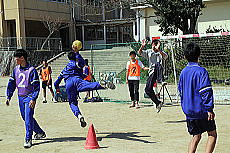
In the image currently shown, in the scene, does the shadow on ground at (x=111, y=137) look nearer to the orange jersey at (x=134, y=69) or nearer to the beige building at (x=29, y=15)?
the orange jersey at (x=134, y=69)

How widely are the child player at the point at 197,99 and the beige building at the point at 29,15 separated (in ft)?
86.2

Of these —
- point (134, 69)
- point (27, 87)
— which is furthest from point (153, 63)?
point (27, 87)

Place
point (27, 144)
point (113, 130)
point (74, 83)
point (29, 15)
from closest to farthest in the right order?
point (27, 144) < point (74, 83) < point (113, 130) < point (29, 15)

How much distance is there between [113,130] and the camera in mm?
8508

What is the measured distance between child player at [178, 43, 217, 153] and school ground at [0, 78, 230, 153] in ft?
4.07

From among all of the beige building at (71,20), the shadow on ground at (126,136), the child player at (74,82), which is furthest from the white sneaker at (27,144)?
the beige building at (71,20)

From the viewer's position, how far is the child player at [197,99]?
4988mm

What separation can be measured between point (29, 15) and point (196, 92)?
91.6 feet

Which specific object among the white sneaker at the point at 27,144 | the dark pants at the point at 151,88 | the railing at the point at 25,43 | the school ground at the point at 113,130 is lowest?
the school ground at the point at 113,130

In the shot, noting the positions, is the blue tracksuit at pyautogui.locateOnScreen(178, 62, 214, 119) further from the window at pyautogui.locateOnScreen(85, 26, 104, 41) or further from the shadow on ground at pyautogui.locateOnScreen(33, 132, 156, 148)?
the window at pyautogui.locateOnScreen(85, 26, 104, 41)

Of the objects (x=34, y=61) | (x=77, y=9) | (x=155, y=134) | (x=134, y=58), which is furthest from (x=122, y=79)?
(x=77, y=9)

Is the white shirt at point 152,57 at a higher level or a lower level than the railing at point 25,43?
lower

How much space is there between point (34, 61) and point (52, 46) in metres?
3.15

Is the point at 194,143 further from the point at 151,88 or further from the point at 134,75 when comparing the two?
the point at 134,75
